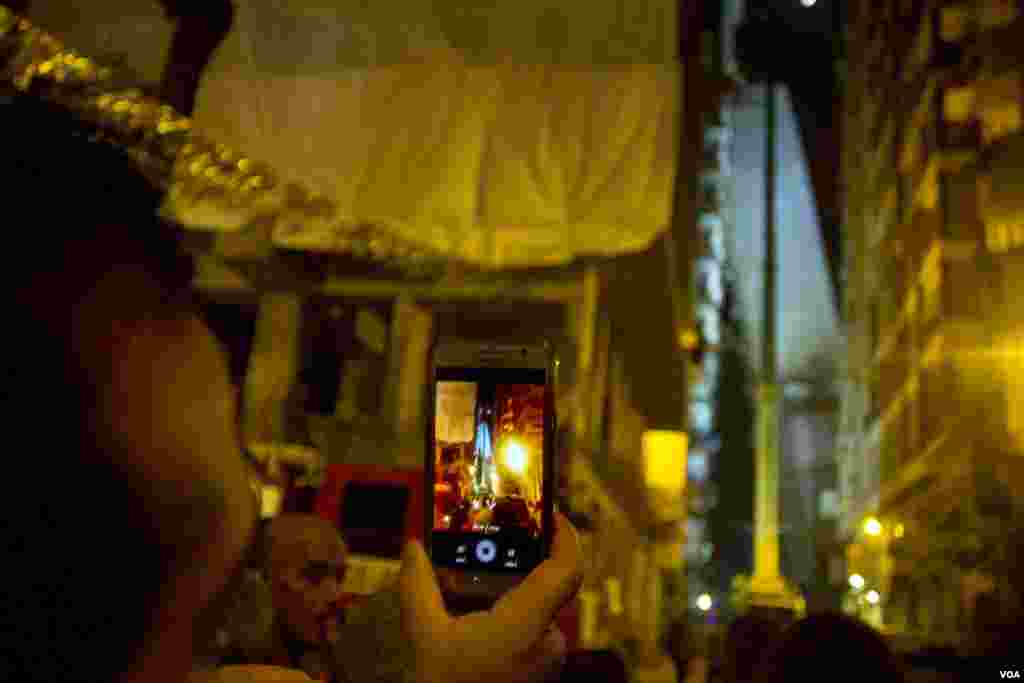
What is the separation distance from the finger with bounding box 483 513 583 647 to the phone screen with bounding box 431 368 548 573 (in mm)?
197

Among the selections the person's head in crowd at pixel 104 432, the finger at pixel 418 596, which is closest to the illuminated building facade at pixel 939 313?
the finger at pixel 418 596

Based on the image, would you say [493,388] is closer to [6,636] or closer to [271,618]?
[6,636]

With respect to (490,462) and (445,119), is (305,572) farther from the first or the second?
(445,119)

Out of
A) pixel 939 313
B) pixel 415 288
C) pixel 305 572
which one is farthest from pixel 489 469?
pixel 939 313

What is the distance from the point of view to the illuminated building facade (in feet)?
49.7

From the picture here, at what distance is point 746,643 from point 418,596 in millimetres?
3069

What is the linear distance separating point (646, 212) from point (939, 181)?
1029 inches

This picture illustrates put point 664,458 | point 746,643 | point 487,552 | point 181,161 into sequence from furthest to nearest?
point 664,458 → point 181,161 → point 746,643 → point 487,552

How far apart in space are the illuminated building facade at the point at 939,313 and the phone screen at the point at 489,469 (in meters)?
8.05

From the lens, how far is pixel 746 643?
4.17 meters

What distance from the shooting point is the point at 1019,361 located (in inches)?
407

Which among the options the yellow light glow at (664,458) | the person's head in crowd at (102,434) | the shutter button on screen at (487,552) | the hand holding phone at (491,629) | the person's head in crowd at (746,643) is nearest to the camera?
the person's head in crowd at (102,434)

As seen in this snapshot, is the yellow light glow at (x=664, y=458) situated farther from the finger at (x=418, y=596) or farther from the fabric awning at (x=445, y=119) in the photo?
the finger at (x=418, y=596)

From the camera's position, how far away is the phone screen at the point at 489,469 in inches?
70.9
